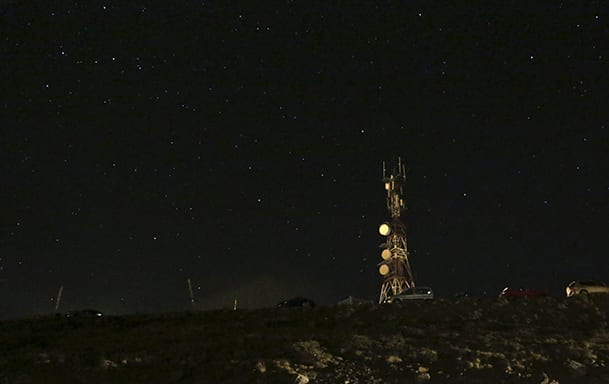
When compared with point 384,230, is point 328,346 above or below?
below

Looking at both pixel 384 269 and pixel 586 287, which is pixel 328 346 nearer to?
pixel 586 287

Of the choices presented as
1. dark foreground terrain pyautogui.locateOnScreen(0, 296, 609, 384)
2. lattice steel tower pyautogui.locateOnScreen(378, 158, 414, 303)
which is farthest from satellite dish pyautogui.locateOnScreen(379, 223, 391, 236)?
dark foreground terrain pyautogui.locateOnScreen(0, 296, 609, 384)

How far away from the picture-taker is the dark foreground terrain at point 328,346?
17844mm

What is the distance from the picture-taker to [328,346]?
2092 cm

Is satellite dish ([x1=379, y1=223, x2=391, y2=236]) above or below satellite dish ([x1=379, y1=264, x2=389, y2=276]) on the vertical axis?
above

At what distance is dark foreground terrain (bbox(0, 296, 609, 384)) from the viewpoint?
1784 centimetres

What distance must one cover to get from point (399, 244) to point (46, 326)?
5204 cm

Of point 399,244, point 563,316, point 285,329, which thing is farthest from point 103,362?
point 399,244

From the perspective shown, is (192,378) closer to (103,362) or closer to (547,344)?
(103,362)

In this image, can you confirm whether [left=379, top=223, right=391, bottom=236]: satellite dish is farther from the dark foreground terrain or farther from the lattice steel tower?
the dark foreground terrain

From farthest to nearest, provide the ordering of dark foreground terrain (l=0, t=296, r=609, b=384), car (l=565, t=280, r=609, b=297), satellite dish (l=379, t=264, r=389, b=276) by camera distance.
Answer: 1. satellite dish (l=379, t=264, r=389, b=276)
2. car (l=565, t=280, r=609, b=297)
3. dark foreground terrain (l=0, t=296, r=609, b=384)

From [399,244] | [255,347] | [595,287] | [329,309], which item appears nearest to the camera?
→ [255,347]

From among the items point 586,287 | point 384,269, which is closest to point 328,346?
point 586,287

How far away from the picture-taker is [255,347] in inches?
813
